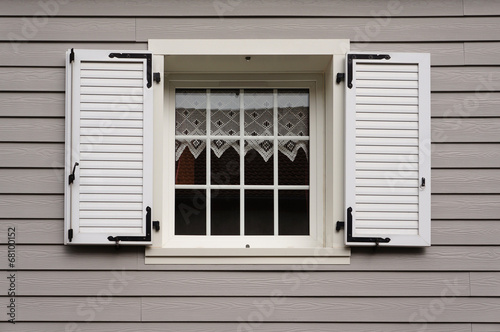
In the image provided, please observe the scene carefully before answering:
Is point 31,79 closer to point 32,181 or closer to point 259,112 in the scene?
point 32,181

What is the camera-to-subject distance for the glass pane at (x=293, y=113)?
2.69 meters

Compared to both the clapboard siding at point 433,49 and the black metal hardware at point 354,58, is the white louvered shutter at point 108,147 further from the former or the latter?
the clapboard siding at point 433,49

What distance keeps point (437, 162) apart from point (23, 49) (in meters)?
2.45

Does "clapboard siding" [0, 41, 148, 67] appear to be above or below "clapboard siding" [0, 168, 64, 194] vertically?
above

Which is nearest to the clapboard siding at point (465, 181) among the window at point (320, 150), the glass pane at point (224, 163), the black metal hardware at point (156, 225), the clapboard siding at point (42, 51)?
the window at point (320, 150)

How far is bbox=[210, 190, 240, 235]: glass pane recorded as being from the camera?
265 cm

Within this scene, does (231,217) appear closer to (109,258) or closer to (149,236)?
(149,236)

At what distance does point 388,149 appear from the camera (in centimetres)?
243

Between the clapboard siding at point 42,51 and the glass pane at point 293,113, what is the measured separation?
0.88 m

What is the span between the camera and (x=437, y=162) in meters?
2.47
